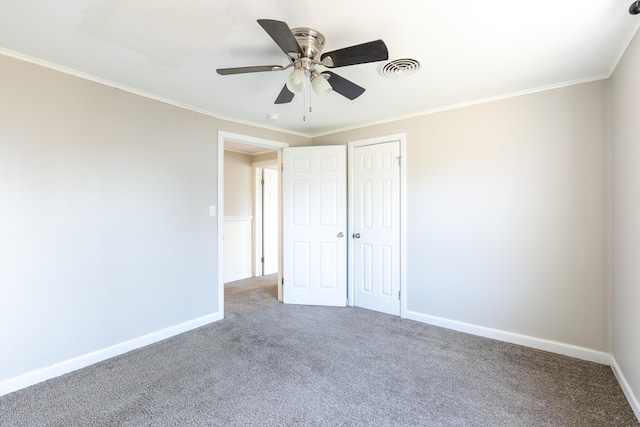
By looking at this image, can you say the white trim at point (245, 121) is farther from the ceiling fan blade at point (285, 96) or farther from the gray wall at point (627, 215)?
the ceiling fan blade at point (285, 96)

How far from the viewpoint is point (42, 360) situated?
2109 millimetres

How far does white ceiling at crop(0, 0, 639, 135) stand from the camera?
5.06ft

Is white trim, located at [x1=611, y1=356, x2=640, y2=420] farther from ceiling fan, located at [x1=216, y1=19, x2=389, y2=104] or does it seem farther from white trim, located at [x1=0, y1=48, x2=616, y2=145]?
ceiling fan, located at [x1=216, y1=19, x2=389, y2=104]

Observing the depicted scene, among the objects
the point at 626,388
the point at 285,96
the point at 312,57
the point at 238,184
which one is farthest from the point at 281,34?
the point at 238,184

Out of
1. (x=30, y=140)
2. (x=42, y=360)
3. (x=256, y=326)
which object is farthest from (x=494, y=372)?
(x=30, y=140)

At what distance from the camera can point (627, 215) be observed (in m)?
1.92

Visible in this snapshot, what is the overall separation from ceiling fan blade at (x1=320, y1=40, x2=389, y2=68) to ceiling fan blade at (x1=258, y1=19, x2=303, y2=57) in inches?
7.1

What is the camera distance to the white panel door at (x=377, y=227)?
340 cm

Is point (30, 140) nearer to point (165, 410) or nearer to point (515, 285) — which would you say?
point (165, 410)

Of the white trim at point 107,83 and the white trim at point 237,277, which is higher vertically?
the white trim at point 107,83

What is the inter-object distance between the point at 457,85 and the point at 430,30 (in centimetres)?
93

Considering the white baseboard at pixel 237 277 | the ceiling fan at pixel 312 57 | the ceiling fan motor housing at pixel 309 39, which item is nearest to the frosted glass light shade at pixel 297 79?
the ceiling fan at pixel 312 57

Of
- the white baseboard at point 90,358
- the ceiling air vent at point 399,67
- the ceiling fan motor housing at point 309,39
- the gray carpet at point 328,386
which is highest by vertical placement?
the ceiling air vent at point 399,67

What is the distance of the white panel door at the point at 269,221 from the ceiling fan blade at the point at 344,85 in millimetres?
3595
